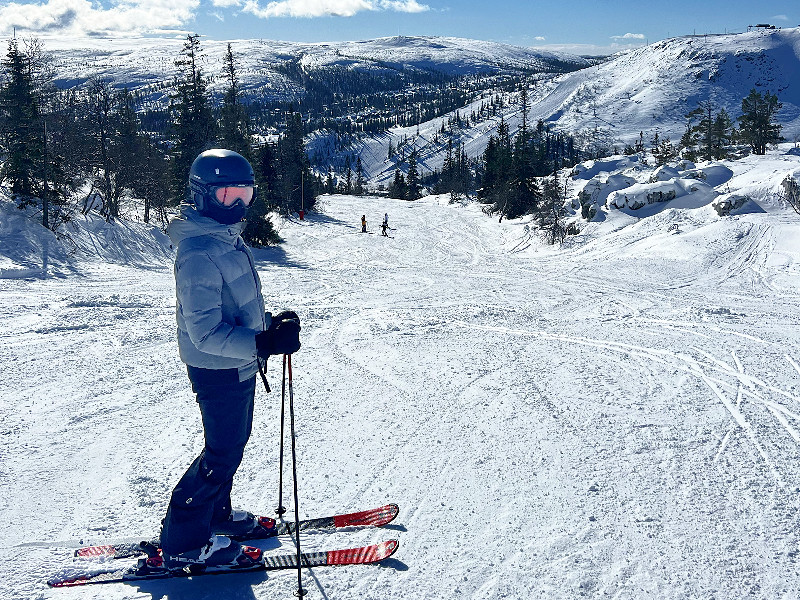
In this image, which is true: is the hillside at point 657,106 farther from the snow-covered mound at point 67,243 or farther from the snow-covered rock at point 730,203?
the snow-covered rock at point 730,203

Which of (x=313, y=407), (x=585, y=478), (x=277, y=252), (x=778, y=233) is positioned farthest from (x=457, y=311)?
(x=277, y=252)

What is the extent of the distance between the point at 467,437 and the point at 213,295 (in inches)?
118

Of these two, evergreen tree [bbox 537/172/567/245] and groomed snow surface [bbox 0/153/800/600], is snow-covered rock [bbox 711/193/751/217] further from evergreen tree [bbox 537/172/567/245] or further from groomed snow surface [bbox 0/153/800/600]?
groomed snow surface [bbox 0/153/800/600]

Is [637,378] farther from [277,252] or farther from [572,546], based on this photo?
[277,252]

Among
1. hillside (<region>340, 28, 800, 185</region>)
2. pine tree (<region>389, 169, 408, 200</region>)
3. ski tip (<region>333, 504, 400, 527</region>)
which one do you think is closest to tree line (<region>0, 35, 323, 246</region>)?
ski tip (<region>333, 504, 400, 527</region>)

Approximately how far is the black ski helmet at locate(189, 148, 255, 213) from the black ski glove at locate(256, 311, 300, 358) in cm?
72

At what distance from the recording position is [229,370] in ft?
9.71

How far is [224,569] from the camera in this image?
3172 millimetres

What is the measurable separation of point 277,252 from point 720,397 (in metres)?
19.8

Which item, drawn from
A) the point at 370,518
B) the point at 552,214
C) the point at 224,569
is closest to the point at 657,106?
the point at 552,214

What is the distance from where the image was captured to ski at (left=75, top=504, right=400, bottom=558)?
3.32m

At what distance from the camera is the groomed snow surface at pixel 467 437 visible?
3.28 metres

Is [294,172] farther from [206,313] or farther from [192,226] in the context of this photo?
[206,313]

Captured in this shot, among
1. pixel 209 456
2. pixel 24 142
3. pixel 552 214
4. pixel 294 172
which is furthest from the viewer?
pixel 294 172
